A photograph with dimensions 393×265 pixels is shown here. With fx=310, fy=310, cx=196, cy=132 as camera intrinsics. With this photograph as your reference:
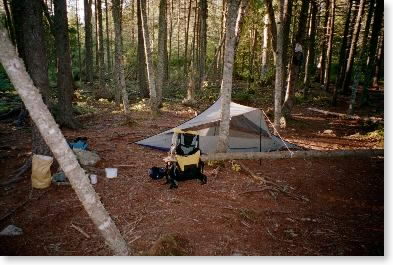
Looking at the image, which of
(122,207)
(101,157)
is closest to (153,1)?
(101,157)

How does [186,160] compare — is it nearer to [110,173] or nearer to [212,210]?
[212,210]

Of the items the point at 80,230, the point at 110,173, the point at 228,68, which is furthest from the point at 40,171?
the point at 228,68

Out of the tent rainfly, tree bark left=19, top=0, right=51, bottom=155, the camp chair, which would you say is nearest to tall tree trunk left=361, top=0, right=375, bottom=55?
the tent rainfly

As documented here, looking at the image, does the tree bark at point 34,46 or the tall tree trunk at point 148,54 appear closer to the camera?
the tree bark at point 34,46

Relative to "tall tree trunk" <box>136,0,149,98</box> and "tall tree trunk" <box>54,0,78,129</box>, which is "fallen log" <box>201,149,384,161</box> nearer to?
"tall tree trunk" <box>54,0,78,129</box>

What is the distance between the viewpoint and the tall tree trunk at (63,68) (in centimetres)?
1019

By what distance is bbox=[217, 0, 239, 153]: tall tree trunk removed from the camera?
281 inches

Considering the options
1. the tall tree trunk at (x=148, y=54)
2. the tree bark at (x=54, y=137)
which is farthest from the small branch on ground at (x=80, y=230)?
the tall tree trunk at (x=148, y=54)

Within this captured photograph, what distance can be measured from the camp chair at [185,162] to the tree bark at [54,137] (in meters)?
2.82

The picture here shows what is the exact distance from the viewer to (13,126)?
11344 millimetres

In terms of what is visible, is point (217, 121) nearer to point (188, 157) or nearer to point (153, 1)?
point (188, 157)

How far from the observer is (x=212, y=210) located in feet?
18.6

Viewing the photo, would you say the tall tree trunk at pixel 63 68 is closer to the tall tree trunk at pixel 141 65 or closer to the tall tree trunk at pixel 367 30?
the tall tree trunk at pixel 141 65

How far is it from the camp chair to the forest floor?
252 millimetres
